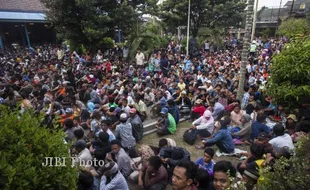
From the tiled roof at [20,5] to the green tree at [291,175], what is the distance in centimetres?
2306

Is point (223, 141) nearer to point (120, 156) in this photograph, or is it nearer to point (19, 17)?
point (120, 156)

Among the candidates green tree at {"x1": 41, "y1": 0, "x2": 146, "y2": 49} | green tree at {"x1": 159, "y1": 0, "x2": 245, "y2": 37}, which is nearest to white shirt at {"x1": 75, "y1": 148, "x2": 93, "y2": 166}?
green tree at {"x1": 41, "y1": 0, "x2": 146, "y2": 49}

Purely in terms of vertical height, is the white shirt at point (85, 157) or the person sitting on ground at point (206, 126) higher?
the white shirt at point (85, 157)

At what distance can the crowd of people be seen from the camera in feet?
13.4

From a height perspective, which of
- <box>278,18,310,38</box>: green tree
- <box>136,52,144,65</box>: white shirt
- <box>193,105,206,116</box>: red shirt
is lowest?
<box>193,105,206,116</box>: red shirt

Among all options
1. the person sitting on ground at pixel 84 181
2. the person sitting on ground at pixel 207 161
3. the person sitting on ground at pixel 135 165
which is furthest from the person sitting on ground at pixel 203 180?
the person sitting on ground at pixel 84 181

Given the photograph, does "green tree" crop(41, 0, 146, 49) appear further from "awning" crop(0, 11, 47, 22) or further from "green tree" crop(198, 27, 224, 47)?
"awning" crop(0, 11, 47, 22)

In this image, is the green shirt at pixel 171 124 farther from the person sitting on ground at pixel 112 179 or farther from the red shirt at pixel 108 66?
the red shirt at pixel 108 66

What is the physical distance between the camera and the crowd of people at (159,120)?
4078 millimetres

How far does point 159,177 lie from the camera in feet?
14.5

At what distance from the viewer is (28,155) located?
2318mm

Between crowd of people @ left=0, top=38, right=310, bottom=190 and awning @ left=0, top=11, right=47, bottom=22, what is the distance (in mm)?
8799

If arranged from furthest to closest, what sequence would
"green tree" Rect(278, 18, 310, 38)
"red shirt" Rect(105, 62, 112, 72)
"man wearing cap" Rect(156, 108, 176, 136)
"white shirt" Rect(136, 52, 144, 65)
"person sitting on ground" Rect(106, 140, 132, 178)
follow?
"white shirt" Rect(136, 52, 144, 65) < "green tree" Rect(278, 18, 310, 38) < "red shirt" Rect(105, 62, 112, 72) < "man wearing cap" Rect(156, 108, 176, 136) < "person sitting on ground" Rect(106, 140, 132, 178)

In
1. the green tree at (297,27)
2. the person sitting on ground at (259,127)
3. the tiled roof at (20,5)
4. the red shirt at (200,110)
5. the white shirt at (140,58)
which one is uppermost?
the tiled roof at (20,5)
